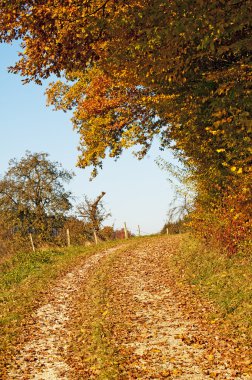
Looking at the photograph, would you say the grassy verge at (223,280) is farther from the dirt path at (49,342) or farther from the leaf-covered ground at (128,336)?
the dirt path at (49,342)

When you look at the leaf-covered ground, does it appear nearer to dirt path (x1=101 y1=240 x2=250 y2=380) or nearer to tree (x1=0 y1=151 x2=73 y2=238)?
dirt path (x1=101 y1=240 x2=250 y2=380)

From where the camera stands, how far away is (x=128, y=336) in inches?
424

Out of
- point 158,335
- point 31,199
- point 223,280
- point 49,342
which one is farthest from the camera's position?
point 31,199

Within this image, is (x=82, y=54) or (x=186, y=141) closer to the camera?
(x=82, y=54)

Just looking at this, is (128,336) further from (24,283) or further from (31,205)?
Result: (31,205)

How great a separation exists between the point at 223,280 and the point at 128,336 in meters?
4.88

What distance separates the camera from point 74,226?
40562mm

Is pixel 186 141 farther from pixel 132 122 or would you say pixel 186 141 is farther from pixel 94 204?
pixel 94 204

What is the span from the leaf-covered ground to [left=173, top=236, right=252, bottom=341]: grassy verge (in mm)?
349

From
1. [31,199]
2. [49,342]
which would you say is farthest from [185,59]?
[31,199]

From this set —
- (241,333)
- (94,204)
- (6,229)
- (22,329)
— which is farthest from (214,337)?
(6,229)

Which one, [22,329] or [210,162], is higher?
[210,162]

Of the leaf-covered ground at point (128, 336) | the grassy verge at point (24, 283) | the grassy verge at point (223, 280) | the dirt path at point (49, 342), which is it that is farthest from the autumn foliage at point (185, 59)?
the grassy verge at point (24, 283)

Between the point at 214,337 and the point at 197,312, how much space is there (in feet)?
6.87
